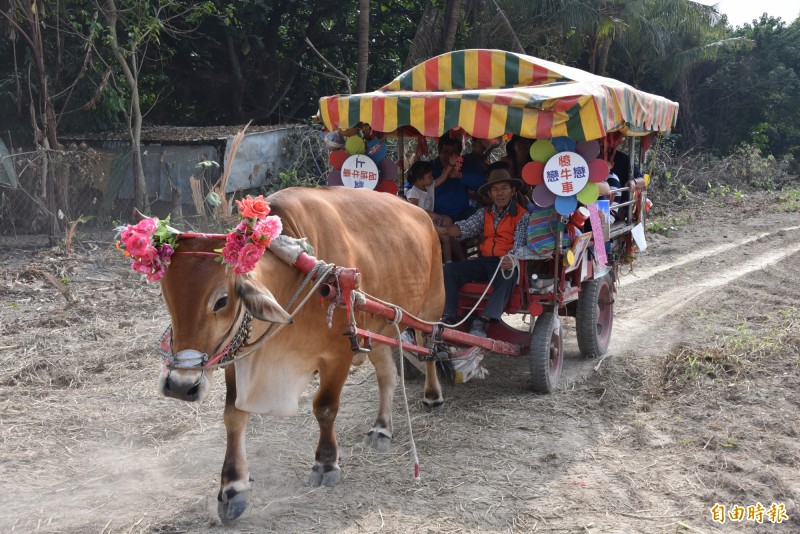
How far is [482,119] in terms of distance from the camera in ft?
15.9

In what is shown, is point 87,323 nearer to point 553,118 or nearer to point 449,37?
point 553,118

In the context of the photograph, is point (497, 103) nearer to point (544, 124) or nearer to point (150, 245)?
point (544, 124)

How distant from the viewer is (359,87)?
42.5 feet

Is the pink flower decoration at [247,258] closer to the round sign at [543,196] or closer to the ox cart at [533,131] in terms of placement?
the ox cart at [533,131]

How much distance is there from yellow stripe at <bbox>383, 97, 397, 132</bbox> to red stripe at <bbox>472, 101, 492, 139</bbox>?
0.58m

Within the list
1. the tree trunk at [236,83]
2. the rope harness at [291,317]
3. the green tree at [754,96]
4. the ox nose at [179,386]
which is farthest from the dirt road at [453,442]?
the green tree at [754,96]

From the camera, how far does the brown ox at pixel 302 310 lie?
3.27 meters

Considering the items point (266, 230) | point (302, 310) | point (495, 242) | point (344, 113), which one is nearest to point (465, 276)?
point (495, 242)

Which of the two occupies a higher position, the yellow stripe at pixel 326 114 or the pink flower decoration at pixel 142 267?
the yellow stripe at pixel 326 114

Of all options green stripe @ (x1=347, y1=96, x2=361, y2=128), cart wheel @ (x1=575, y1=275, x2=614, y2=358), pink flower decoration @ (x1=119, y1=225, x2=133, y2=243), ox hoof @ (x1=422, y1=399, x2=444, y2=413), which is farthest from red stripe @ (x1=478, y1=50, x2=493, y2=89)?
pink flower decoration @ (x1=119, y1=225, x2=133, y2=243)

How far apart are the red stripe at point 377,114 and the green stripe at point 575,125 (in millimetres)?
1246

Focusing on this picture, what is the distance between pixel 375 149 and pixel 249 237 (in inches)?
114

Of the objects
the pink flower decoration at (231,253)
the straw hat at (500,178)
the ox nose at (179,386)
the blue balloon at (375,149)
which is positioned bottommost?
the ox nose at (179,386)

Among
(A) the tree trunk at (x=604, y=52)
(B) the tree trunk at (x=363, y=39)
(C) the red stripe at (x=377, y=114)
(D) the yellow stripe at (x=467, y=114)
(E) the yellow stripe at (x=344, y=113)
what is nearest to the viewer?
(D) the yellow stripe at (x=467, y=114)
